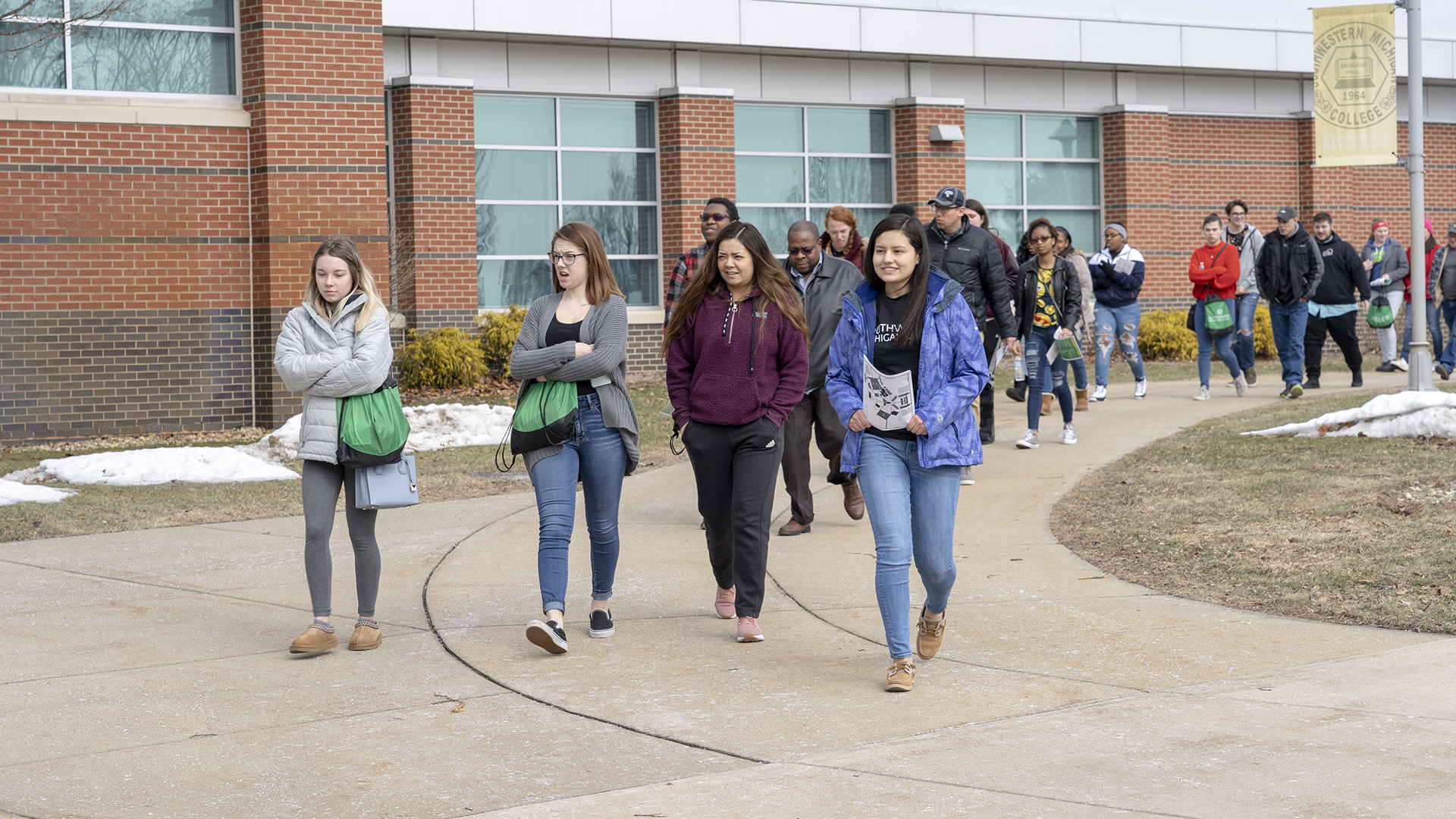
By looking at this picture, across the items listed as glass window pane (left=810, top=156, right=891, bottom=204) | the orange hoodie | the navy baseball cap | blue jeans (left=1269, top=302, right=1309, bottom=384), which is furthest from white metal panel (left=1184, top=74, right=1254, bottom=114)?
the navy baseball cap

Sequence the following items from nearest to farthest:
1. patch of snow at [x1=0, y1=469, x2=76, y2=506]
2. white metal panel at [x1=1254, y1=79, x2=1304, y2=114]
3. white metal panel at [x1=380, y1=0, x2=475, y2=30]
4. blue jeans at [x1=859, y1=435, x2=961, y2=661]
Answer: blue jeans at [x1=859, y1=435, x2=961, y2=661]
patch of snow at [x1=0, y1=469, x2=76, y2=506]
white metal panel at [x1=380, y1=0, x2=475, y2=30]
white metal panel at [x1=1254, y1=79, x2=1304, y2=114]

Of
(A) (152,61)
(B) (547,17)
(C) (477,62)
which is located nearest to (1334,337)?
(B) (547,17)

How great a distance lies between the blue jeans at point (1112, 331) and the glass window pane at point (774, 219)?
24.0 ft

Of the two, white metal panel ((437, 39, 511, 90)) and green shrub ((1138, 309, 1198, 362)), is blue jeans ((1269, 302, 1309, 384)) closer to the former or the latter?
green shrub ((1138, 309, 1198, 362))

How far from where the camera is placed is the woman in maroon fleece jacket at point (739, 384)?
6.38m

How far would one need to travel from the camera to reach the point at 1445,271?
17.8 meters

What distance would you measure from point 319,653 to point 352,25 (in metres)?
10.5

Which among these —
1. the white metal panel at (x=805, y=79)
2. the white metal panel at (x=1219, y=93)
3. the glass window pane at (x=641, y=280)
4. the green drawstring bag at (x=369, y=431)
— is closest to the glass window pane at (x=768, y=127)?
the white metal panel at (x=805, y=79)

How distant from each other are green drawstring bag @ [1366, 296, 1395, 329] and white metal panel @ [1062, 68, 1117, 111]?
7783mm

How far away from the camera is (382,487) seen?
634 centimetres

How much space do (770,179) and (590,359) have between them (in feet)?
53.9

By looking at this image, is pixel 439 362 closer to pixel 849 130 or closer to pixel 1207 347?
pixel 849 130

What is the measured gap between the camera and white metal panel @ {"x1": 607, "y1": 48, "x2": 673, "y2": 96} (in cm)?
2084

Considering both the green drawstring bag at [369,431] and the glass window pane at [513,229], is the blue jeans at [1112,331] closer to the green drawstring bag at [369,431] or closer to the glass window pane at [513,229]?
the glass window pane at [513,229]
